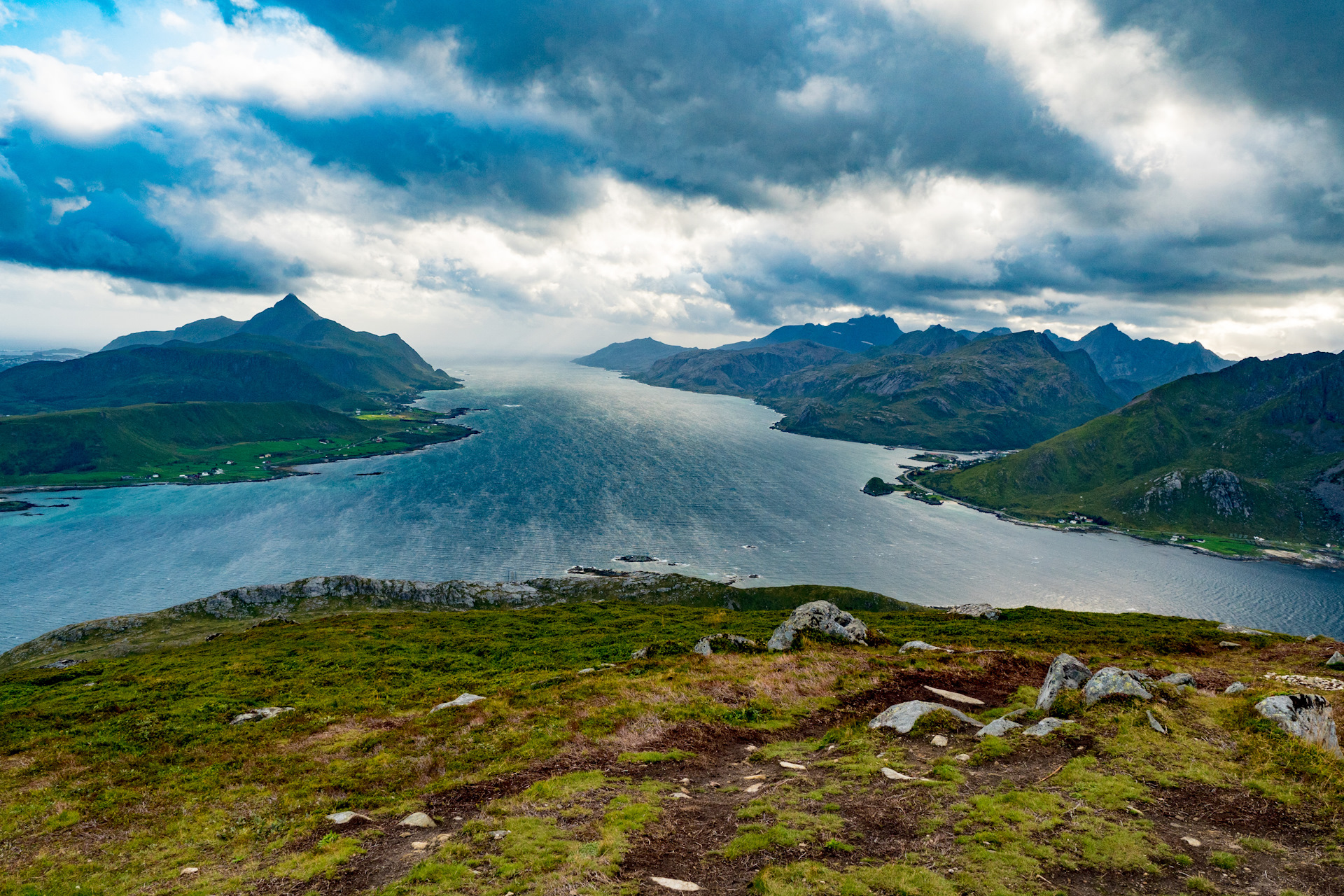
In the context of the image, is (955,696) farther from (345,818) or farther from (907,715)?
(345,818)

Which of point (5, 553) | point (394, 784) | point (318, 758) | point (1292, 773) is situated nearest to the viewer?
point (1292, 773)

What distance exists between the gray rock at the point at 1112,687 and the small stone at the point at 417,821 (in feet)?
109

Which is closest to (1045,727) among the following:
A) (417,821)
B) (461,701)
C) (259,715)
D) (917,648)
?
(917,648)

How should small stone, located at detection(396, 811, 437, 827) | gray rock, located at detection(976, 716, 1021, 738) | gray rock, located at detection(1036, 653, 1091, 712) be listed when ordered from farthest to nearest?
gray rock, located at detection(1036, 653, 1091, 712), gray rock, located at detection(976, 716, 1021, 738), small stone, located at detection(396, 811, 437, 827)

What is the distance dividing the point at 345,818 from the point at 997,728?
31.3m

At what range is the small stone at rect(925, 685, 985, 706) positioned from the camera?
33594 mm

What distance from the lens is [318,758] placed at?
97.3ft

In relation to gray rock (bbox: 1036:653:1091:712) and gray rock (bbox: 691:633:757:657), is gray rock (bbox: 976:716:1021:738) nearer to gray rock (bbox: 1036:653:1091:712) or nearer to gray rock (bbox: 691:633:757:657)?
gray rock (bbox: 1036:653:1091:712)

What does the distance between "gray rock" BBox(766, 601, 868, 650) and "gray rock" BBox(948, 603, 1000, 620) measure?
47596mm

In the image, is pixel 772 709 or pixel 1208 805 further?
pixel 772 709

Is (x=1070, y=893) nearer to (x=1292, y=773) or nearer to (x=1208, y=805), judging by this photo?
(x=1208, y=805)

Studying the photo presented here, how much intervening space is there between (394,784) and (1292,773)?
39.1 m

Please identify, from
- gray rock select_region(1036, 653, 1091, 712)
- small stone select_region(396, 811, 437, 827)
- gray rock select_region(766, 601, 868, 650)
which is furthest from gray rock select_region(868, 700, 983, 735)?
small stone select_region(396, 811, 437, 827)

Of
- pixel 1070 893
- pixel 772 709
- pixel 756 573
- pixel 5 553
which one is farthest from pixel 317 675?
pixel 5 553
